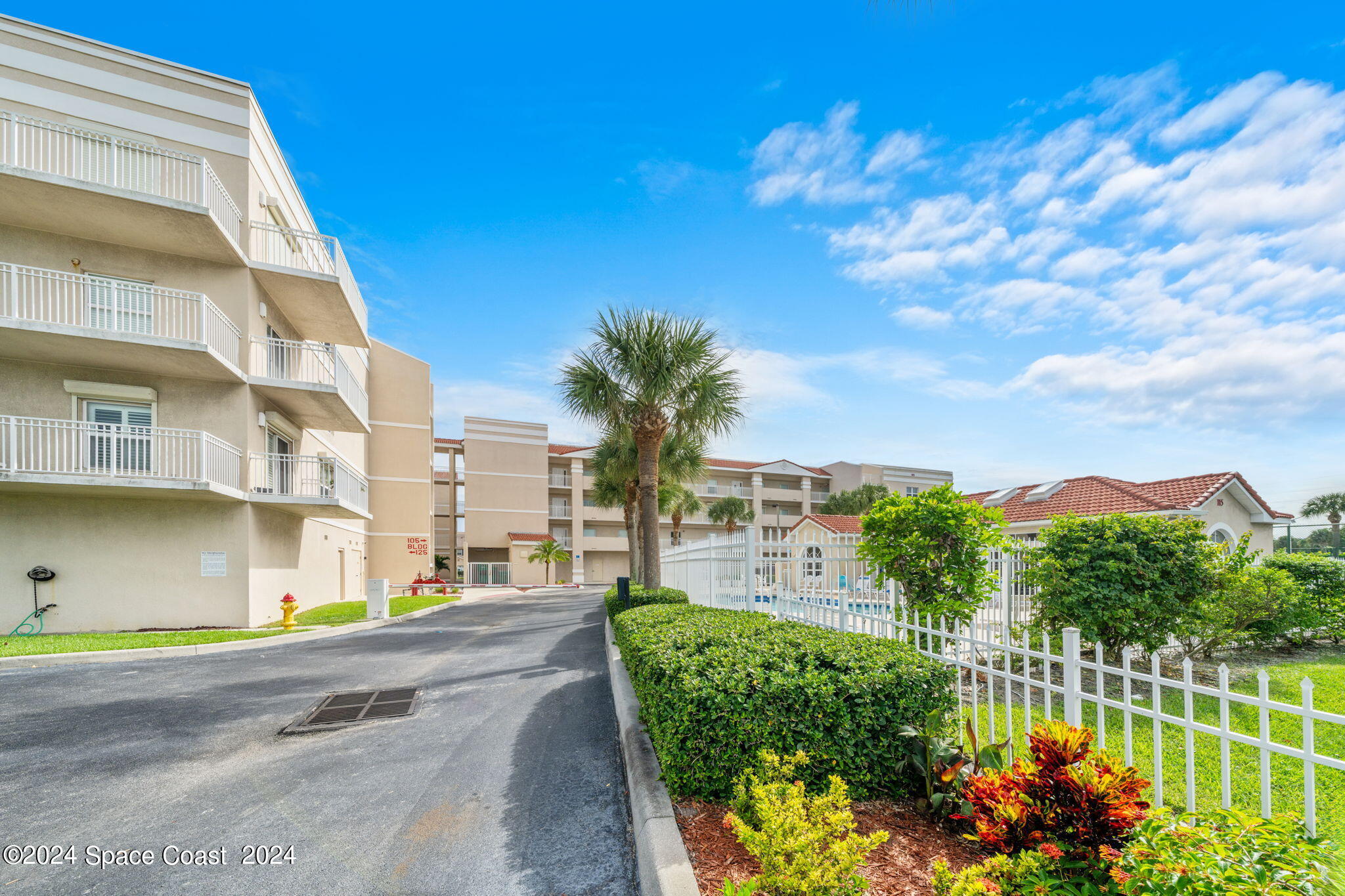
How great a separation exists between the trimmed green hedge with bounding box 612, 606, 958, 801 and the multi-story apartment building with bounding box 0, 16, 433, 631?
14.1 metres

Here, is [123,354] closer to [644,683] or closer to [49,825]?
[49,825]

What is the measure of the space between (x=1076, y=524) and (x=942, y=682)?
241 inches

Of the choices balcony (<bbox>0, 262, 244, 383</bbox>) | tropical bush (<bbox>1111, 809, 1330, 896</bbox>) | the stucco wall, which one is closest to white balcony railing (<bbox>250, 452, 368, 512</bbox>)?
the stucco wall

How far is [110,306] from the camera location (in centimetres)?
1459

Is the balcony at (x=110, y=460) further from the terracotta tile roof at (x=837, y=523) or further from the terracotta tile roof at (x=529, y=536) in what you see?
the terracotta tile roof at (x=529, y=536)

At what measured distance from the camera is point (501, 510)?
51125 mm

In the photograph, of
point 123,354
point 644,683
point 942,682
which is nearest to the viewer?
point 942,682

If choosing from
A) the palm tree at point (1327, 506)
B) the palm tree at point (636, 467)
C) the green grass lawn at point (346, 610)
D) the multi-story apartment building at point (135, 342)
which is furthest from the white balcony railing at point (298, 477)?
the palm tree at point (1327, 506)

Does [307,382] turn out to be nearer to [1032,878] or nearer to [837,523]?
[1032,878]

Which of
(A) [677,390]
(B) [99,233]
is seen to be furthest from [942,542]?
(B) [99,233]

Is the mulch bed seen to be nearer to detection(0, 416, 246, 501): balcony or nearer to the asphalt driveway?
the asphalt driveway

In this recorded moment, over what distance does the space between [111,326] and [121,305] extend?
0.55m

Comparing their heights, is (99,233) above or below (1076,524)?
above

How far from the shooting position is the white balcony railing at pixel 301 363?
17.1m
